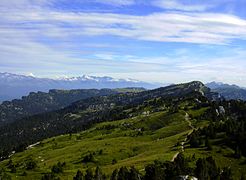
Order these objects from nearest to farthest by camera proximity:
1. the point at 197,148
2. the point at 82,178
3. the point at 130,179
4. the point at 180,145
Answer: the point at 130,179
the point at 82,178
the point at 197,148
the point at 180,145

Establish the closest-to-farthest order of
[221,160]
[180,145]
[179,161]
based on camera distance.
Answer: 1. [179,161]
2. [221,160]
3. [180,145]

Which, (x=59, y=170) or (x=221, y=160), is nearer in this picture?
(x=221, y=160)

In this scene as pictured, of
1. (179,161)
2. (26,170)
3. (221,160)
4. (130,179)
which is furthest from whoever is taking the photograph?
(26,170)

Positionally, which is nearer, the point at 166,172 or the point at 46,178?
the point at 166,172

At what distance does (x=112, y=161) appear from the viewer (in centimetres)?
19462

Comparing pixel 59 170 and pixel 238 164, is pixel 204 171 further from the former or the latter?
pixel 59 170

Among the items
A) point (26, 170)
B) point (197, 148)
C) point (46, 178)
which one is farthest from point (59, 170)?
point (197, 148)

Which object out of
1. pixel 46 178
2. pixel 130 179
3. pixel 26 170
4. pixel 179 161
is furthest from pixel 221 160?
pixel 26 170

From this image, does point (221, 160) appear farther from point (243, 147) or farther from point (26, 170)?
point (26, 170)

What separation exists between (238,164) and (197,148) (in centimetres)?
2378

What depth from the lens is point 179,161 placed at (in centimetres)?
13338

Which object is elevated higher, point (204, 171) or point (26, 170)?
point (204, 171)

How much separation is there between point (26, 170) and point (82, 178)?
62484 mm

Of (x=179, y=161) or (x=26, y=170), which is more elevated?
(x=179, y=161)
